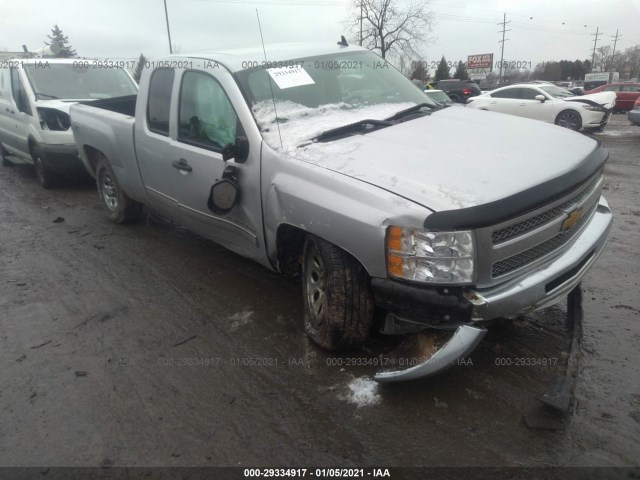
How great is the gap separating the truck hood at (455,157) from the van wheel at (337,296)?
1.57 feet

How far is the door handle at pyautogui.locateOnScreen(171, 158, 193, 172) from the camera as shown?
3.76 m

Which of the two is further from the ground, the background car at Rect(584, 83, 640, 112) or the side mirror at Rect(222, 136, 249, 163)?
the side mirror at Rect(222, 136, 249, 163)

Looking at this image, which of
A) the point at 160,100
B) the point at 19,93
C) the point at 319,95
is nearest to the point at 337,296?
the point at 319,95

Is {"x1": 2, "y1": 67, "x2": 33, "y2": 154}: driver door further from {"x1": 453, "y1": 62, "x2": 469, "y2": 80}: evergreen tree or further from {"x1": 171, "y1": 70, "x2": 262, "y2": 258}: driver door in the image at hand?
{"x1": 453, "y1": 62, "x2": 469, "y2": 80}: evergreen tree

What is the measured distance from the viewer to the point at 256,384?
2893 millimetres

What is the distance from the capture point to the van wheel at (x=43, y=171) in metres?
7.36

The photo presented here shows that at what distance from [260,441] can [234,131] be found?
2009 mm

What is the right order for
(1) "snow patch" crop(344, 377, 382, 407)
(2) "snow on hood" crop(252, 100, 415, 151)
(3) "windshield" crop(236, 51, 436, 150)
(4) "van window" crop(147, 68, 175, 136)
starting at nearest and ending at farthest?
(1) "snow patch" crop(344, 377, 382, 407)
(2) "snow on hood" crop(252, 100, 415, 151)
(3) "windshield" crop(236, 51, 436, 150)
(4) "van window" crop(147, 68, 175, 136)

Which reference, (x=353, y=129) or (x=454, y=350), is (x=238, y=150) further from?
(x=454, y=350)

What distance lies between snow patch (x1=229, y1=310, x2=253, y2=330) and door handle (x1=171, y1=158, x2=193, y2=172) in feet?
3.81

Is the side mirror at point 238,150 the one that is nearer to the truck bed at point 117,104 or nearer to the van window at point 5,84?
the truck bed at point 117,104

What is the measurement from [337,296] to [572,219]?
138cm

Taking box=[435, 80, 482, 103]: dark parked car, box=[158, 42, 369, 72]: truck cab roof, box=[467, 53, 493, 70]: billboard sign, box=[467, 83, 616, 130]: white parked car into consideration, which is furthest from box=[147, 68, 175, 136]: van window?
box=[467, 53, 493, 70]: billboard sign

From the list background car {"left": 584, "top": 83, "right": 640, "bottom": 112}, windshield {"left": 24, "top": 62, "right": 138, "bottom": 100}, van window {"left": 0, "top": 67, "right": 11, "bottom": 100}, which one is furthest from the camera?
background car {"left": 584, "top": 83, "right": 640, "bottom": 112}
